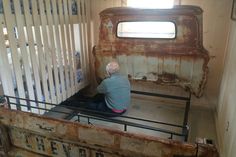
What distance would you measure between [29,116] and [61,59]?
5.60 ft

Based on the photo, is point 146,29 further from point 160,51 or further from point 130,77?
point 130,77

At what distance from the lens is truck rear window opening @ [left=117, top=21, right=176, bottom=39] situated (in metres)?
2.96

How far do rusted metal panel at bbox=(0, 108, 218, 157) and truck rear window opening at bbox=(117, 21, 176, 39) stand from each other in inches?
81.1

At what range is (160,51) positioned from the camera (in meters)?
2.63

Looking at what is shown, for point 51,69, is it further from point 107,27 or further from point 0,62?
point 107,27

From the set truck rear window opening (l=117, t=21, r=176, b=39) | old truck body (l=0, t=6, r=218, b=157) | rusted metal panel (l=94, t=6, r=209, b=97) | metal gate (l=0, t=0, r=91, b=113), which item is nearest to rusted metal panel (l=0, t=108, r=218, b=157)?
old truck body (l=0, t=6, r=218, b=157)

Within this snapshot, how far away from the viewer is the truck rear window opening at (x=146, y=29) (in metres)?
2.96

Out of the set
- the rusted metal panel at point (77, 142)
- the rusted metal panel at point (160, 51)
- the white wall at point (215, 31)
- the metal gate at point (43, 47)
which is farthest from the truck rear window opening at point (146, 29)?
the rusted metal panel at point (77, 142)

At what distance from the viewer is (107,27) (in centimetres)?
280

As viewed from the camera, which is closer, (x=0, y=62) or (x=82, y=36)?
(x=0, y=62)

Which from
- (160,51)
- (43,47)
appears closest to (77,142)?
(43,47)

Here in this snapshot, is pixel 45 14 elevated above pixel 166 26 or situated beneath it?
elevated above

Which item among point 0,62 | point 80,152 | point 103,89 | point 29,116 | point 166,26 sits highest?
point 166,26

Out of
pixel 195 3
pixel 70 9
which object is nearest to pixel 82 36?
pixel 70 9
